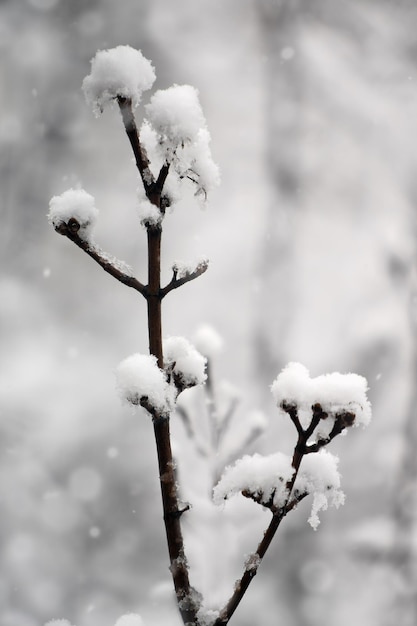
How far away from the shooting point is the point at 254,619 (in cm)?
789

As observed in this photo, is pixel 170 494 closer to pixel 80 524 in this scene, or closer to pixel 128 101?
pixel 128 101

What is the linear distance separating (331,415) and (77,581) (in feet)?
27.1

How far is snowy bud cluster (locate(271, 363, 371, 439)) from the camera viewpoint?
0.95m

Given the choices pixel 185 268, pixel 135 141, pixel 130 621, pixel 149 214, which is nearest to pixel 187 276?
pixel 185 268

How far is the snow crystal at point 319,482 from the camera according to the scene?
39.7 inches

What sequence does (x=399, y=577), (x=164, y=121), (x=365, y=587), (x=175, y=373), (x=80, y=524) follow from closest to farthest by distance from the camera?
1. (x=164, y=121)
2. (x=175, y=373)
3. (x=399, y=577)
4. (x=365, y=587)
5. (x=80, y=524)

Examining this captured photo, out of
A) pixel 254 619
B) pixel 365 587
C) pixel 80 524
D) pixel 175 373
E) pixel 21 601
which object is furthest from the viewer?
pixel 80 524

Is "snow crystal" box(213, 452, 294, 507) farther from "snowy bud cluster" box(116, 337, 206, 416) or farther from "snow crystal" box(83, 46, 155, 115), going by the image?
"snow crystal" box(83, 46, 155, 115)

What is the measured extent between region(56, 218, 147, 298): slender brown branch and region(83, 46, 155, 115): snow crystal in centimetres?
22

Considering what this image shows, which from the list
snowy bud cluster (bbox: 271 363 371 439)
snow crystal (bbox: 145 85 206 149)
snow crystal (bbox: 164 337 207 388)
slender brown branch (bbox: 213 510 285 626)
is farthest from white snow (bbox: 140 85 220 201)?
slender brown branch (bbox: 213 510 285 626)

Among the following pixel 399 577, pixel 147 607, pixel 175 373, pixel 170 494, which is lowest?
pixel 170 494

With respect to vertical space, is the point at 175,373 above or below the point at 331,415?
above

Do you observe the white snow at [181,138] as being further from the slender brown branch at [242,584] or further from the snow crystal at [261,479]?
the slender brown branch at [242,584]

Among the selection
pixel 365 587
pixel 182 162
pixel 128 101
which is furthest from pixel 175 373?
pixel 365 587
